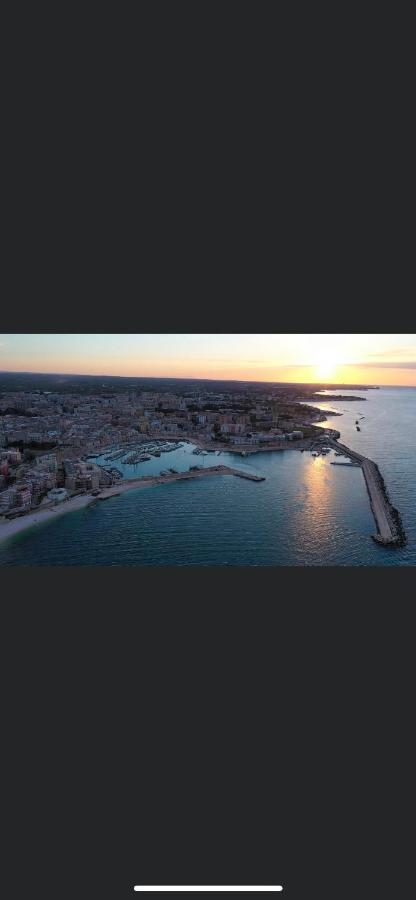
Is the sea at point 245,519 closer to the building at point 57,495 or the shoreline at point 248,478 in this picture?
the shoreline at point 248,478

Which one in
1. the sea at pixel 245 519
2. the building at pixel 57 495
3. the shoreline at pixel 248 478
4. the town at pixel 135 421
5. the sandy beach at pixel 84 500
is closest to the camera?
the sea at pixel 245 519

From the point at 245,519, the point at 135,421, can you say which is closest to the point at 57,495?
the point at 135,421

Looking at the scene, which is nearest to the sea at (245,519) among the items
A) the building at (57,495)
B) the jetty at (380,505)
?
the jetty at (380,505)

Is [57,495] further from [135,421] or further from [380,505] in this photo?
[380,505]

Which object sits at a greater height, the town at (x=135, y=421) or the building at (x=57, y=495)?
the town at (x=135, y=421)


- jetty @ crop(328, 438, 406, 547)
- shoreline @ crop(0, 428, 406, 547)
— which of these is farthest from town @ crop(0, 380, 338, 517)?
jetty @ crop(328, 438, 406, 547)

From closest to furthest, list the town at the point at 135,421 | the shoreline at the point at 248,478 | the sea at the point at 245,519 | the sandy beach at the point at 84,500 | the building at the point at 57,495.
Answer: the sea at the point at 245,519
the shoreline at the point at 248,478
the sandy beach at the point at 84,500
the building at the point at 57,495
the town at the point at 135,421

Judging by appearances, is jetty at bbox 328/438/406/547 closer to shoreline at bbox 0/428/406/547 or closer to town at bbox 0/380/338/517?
shoreline at bbox 0/428/406/547

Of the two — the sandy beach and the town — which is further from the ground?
the town
